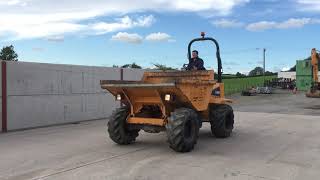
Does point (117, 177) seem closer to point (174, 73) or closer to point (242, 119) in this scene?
point (174, 73)

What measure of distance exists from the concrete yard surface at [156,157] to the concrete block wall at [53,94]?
3.82ft

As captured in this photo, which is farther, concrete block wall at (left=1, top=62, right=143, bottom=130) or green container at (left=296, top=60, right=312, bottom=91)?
green container at (left=296, top=60, right=312, bottom=91)

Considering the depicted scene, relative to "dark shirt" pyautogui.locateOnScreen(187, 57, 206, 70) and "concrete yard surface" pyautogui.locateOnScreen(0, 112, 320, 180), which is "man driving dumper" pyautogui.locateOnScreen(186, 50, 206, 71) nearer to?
"dark shirt" pyautogui.locateOnScreen(187, 57, 206, 70)

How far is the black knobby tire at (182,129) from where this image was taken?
10023mm

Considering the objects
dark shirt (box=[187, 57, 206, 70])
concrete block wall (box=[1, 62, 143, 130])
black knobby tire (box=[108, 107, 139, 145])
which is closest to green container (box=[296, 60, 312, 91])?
concrete block wall (box=[1, 62, 143, 130])

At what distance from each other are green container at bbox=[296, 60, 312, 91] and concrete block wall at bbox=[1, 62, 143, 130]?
22.1m


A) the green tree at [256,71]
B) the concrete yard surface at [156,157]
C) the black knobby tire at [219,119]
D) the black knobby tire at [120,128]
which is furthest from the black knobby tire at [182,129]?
the green tree at [256,71]

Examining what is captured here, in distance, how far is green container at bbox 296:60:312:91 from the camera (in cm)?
3784

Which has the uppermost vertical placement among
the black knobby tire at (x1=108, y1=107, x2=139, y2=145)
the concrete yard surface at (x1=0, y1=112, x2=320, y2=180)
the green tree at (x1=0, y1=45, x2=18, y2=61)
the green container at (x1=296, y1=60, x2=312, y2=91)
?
the green tree at (x1=0, y1=45, x2=18, y2=61)

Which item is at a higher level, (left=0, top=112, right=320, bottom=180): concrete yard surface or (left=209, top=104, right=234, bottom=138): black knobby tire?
(left=209, top=104, right=234, bottom=138): black knobby tire

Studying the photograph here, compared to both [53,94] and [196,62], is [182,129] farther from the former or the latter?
[53,94]

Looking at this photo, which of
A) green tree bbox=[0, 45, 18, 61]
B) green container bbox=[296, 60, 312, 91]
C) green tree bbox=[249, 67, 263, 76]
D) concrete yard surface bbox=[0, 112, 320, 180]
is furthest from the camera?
green tree bbox=[249, 67, 263, 76]

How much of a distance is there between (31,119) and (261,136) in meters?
→ 7.10

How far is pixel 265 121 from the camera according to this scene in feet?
56.7
